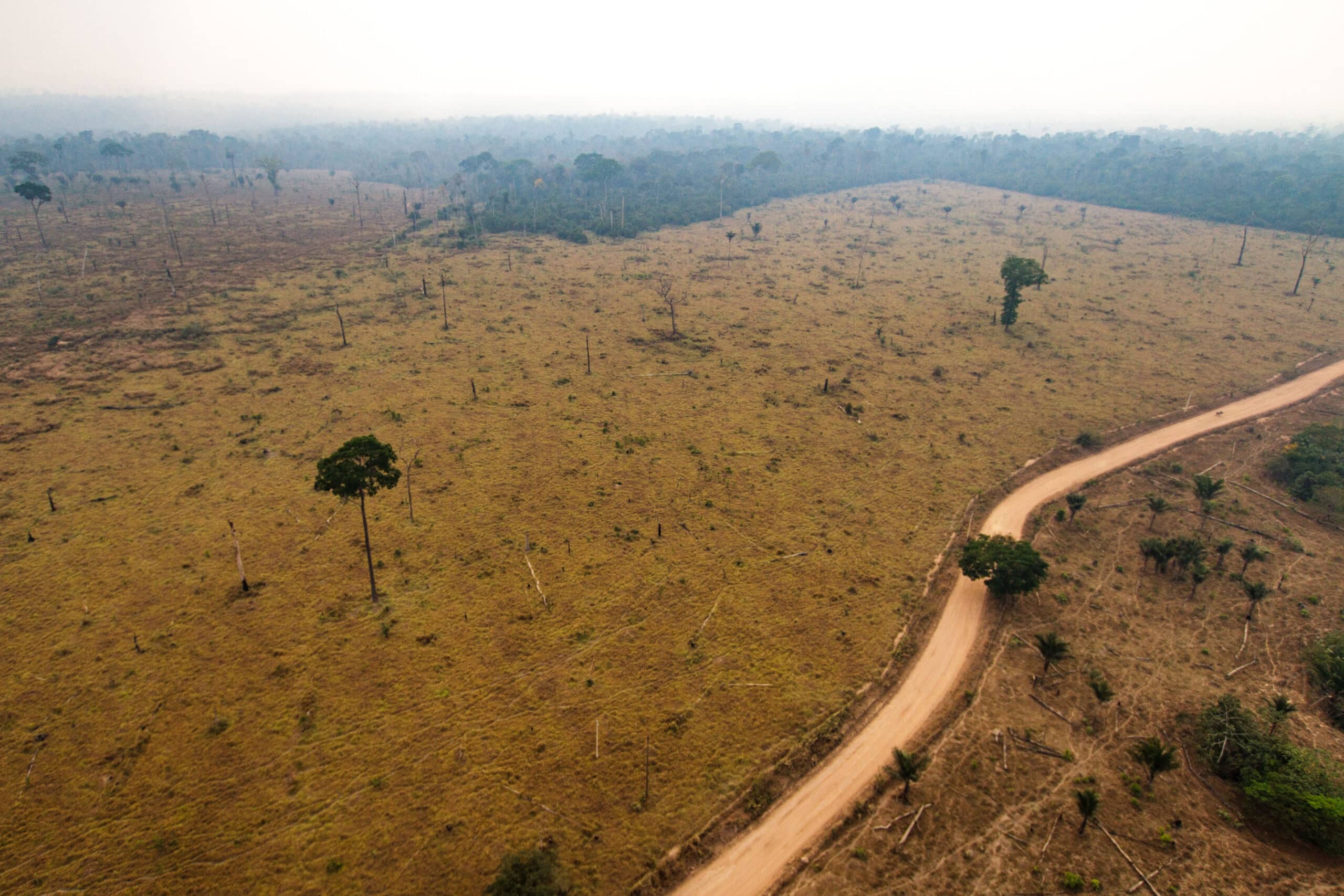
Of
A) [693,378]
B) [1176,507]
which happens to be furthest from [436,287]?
[1176,507]

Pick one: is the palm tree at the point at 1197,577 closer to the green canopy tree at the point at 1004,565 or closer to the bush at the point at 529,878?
the green canopy tree at the point at 1004,565

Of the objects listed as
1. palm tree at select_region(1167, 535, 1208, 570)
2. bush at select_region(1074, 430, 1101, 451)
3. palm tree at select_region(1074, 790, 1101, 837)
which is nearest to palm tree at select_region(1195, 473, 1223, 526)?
palm tree at select_region(1167, 535, 1208, 570)

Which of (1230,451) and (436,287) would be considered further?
(436,287)

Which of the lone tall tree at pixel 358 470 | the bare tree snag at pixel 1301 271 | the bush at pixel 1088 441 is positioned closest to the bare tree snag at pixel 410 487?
the lone tall tree at pixel 358 470

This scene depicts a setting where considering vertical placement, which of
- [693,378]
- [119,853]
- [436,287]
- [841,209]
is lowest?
[119,853]

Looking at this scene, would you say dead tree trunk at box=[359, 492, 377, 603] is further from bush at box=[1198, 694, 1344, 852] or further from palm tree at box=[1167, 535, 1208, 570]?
palm tree at box=[1167, 535, 1208, 570]

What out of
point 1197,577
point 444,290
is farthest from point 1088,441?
point 444,290

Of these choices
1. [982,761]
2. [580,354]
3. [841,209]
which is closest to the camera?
[982,761]

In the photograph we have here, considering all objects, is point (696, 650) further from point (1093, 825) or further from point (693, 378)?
point (693, 378)
